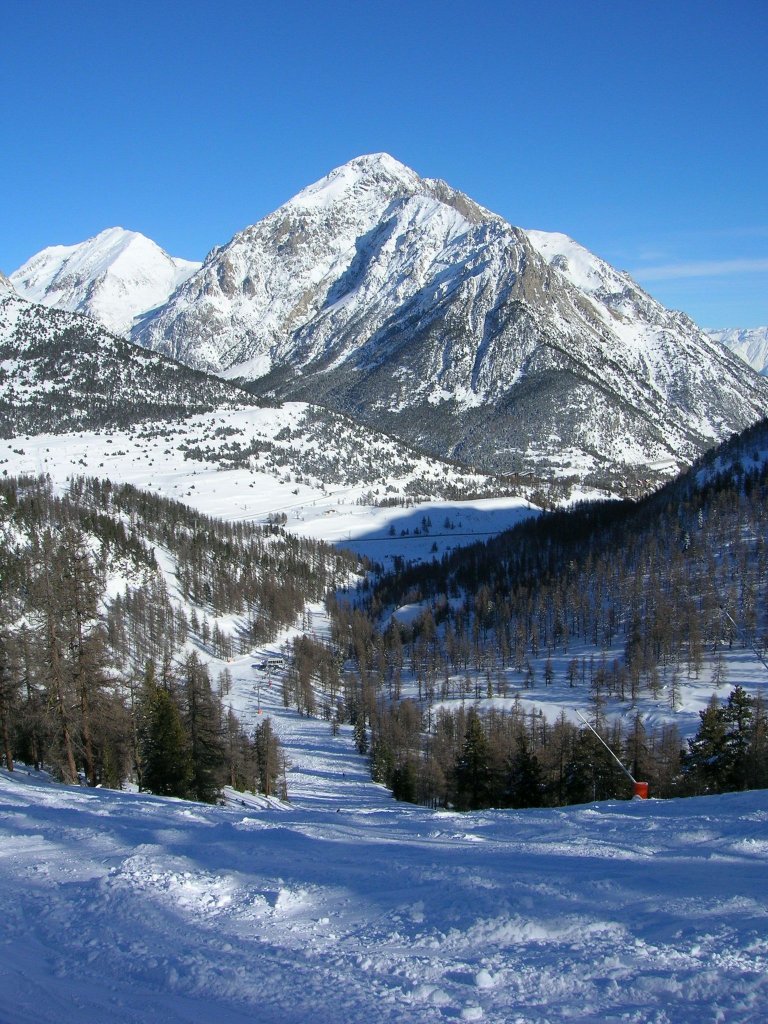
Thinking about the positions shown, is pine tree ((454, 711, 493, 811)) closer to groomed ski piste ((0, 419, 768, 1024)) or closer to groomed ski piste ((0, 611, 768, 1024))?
groomed ski piste ((0, 419, 768, 1024))

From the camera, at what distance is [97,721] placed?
3192 centimetres

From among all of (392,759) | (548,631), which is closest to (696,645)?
(548,631)

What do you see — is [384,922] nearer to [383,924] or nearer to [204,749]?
[383,924]

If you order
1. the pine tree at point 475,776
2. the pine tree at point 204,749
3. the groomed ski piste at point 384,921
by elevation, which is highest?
the groomed ski piste at point 384,921

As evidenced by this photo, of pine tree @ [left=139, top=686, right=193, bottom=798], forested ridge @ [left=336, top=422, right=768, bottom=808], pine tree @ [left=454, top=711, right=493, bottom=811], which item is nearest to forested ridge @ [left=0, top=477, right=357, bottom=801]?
pine tree @ [left=139, top=686, right=193, bottom=798]

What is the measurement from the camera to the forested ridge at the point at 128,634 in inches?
1228

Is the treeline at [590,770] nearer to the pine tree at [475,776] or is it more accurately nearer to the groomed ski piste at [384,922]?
the pine tree at [475,776]

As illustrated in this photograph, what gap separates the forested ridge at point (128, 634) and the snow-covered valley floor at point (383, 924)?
1589 cm

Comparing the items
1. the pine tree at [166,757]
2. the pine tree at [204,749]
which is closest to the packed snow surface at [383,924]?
the pine tree at [166,757]

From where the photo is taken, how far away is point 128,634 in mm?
126312

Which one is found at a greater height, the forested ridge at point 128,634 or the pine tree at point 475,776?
the forested ridge at point 128,634

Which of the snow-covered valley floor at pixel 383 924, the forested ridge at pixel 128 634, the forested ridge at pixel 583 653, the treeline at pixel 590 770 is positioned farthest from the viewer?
the forested ridge at pixel 583 653

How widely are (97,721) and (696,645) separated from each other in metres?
110

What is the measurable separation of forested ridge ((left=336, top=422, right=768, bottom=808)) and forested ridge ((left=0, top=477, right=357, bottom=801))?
775 inches
